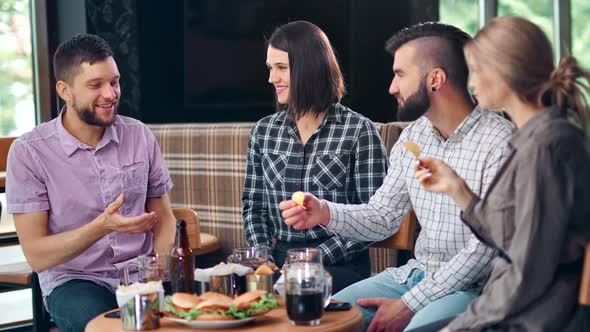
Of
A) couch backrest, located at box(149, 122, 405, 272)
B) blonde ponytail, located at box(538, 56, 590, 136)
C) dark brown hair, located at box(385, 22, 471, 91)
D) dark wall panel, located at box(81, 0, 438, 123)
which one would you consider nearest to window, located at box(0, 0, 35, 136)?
dark wall panel, located at box(81, 0, 438, 123)

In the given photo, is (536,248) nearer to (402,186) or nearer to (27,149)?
(402,186)

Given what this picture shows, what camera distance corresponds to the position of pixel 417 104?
2486 millimetres

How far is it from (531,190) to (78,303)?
4.88ft

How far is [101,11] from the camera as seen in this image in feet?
17.0

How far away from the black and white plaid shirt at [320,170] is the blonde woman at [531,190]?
1057mm

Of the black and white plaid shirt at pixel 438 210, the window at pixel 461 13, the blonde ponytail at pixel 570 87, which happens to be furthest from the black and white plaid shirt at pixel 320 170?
the window at pixel 461 13

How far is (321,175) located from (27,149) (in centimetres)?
97

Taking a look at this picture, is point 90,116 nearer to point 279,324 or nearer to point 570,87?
point 279,324

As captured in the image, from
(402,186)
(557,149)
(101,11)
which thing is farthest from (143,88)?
(557,149)

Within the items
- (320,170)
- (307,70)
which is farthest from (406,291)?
(307,70)

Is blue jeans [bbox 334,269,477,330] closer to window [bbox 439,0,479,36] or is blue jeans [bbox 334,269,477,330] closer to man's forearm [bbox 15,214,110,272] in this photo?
man's forearm [bbox 15,214,110,272]

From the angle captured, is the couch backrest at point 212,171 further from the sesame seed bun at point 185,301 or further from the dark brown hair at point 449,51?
the sesame seed bun at point 185,301

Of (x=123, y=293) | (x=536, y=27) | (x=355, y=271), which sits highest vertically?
(x=536, y=27)

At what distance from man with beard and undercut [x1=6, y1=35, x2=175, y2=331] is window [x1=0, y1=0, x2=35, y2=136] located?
223 centimetres
